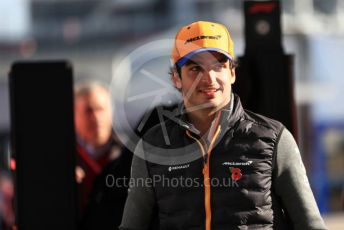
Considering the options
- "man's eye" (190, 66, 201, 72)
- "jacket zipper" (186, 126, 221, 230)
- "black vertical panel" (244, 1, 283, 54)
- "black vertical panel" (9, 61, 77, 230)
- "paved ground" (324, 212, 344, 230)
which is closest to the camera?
"jacket zipper" (186, 126, 221, 230)

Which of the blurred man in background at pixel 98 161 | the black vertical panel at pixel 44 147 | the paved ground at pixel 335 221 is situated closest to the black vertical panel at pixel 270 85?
the blurred man in background at pixel 98 161

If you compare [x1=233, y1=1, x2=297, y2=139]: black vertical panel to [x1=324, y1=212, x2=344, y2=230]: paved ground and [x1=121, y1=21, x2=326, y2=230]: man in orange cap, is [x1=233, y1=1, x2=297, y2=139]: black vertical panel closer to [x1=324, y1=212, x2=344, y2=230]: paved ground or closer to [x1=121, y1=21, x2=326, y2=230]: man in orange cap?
[x1=121, y1=21, x2=326, y2=230]: man in orange cap

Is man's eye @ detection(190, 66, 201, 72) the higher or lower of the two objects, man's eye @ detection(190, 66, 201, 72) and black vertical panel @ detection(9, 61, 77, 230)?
the higher

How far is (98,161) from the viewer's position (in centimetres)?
489

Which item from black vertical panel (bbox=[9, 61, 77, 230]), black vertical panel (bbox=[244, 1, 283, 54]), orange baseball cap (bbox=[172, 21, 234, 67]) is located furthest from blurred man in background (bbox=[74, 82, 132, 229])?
orange baseball cap (bbox=[172, 21, 234, 67])

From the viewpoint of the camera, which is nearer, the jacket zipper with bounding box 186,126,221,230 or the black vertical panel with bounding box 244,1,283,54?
the jacket zipper with bounding box 186,126,221,230

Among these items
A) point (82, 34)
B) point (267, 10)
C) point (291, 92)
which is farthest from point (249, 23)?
point (82, 34)

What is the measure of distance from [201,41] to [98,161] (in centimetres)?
232

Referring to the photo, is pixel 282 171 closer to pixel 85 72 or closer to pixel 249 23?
pixel 249 23

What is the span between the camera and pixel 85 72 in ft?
70.3

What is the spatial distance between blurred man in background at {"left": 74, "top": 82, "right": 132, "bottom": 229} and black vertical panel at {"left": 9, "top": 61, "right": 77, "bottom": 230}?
20 cm

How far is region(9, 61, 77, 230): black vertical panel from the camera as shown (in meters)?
3.66

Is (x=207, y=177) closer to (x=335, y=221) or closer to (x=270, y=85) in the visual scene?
(x=270, y=85)

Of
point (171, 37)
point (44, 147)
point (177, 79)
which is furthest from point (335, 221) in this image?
point (177, 79)
